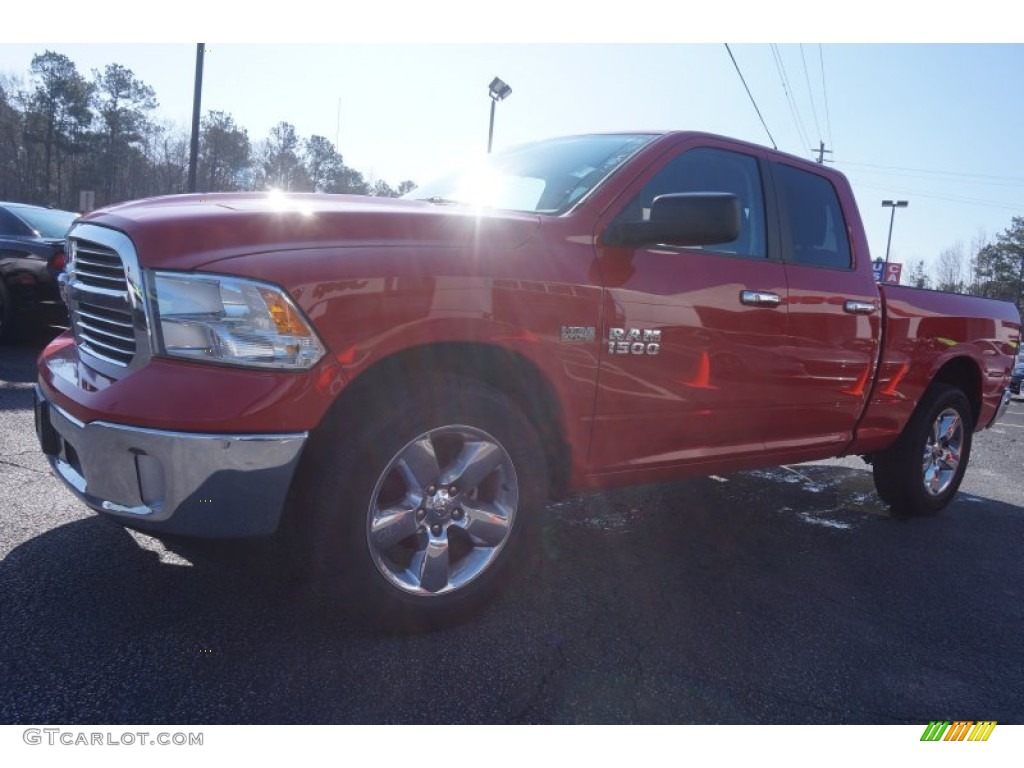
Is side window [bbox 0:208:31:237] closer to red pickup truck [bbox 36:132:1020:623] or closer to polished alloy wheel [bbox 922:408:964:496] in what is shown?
red pickup truck [bbox 36:132:1020:623]

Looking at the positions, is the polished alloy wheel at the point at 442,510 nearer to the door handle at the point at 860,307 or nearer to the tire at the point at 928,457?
the door handle at the point at 860,307

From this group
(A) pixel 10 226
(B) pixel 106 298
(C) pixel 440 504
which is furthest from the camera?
(A) pixel 10 226

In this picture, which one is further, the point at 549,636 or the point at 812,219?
the point at 812,219

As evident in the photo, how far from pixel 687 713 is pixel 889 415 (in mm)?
2838

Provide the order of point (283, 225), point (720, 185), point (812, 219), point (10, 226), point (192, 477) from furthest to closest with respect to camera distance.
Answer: point (10, 226) → point (812, 219) → point (720, 185) → point (283, 225) → point (192, 477)

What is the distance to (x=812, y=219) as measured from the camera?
4.09 m

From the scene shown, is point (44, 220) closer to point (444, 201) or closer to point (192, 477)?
point (444, 201)

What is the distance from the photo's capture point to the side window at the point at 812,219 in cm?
390

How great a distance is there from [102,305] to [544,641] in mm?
1812

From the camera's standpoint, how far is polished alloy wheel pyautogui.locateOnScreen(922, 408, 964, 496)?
4848 mm

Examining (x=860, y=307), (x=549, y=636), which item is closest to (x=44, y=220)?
(x=549, y=636)
